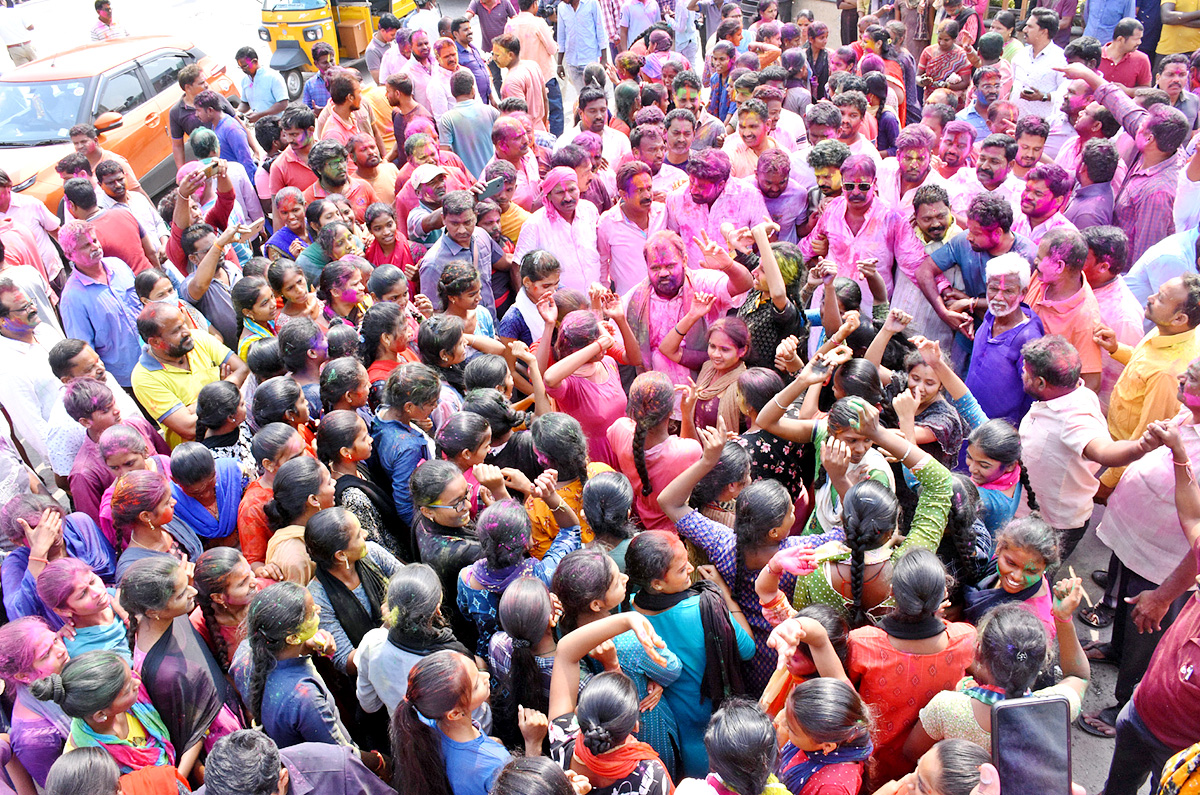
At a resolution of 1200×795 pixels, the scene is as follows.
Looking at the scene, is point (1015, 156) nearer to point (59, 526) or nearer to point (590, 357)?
point (590, 357)

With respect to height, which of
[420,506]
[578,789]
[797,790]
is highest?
[420,506]

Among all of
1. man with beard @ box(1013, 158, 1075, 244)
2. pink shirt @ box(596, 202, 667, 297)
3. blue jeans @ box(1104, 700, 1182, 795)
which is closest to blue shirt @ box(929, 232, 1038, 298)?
man with beard @ box(1013, 158, 1075, 244)

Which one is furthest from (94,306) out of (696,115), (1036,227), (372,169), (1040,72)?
(1040,72)

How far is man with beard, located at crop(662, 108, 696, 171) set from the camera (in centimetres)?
651

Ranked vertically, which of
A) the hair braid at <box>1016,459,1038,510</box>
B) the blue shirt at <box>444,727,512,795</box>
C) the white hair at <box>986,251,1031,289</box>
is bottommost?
the hair braid at <box>1016,459,1038,510</box>

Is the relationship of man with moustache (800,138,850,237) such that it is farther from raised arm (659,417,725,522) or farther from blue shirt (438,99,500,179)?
blue shirt (438,99,500,179)

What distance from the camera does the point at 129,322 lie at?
18.3ft

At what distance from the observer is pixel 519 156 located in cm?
687

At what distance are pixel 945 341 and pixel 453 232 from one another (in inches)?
123

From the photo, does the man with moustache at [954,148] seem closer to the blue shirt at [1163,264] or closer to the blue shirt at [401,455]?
the blue shirt at [1163,264]

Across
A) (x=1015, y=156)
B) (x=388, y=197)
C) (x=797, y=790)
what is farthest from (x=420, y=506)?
(x=1015, y=156)

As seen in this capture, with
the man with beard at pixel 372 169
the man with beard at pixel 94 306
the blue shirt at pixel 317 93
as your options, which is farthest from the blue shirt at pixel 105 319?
the blue shirt at pixel 317 93

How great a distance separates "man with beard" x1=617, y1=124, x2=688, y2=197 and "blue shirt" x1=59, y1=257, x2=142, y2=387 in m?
3.69

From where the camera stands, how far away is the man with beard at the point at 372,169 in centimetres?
704
